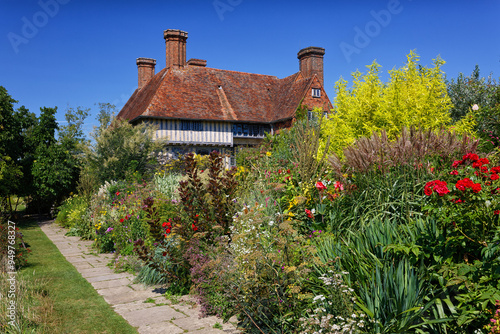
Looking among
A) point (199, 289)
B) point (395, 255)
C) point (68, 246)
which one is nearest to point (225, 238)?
point (199, 289)

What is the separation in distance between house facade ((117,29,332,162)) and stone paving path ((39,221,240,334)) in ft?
60.2

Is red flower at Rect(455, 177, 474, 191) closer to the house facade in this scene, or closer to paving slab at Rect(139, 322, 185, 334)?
paving slab at Rect(139, 322, 185, 334)

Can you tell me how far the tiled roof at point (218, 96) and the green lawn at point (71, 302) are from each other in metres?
17.7

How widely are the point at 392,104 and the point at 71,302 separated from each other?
379 inches

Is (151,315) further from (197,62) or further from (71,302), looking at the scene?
(197,62)

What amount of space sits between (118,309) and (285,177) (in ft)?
10.8

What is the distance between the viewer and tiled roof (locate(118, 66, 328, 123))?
25.6 m

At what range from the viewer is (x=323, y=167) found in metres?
6.39

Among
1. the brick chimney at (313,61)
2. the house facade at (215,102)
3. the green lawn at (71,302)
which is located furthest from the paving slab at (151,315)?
the brick chimney at (313,61)

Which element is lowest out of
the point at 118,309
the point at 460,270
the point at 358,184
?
the point at 118,309

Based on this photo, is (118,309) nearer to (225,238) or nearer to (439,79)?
(225,238)

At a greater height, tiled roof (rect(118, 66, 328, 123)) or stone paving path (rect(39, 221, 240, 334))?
tiled roof (rect(118, 66, 328, 123))

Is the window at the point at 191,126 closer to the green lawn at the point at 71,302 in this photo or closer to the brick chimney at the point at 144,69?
the brick chimney at the point at 144,69

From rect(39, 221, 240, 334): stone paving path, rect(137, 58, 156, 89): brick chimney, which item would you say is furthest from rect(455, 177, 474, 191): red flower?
rect(137, 58, 156, 89): brick chimney
